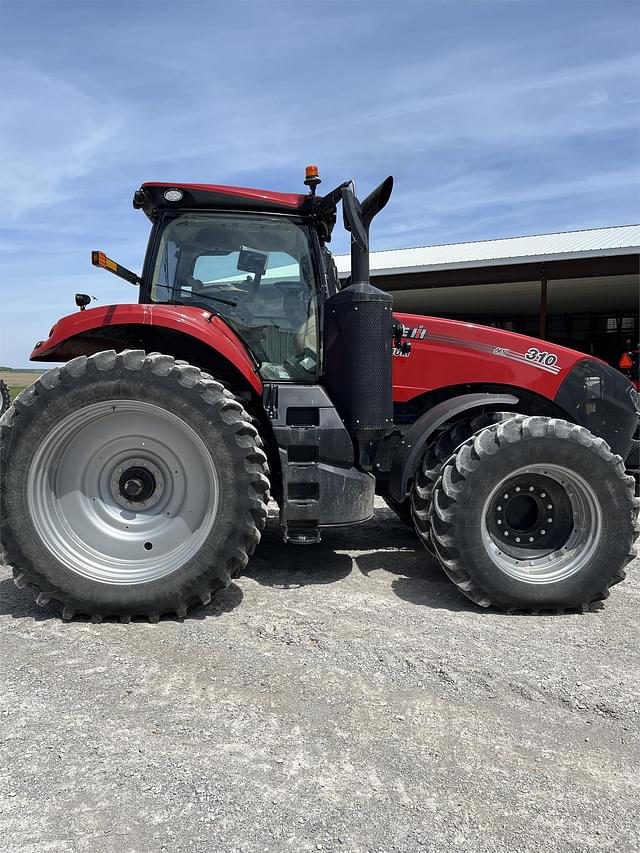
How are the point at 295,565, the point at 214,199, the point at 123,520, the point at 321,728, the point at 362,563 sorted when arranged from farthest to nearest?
A: the point at 362,563 < the point at 295,565 < the point at 214,199 < the point at 123,520 < the point at 321,728

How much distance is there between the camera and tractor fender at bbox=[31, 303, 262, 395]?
335 cm

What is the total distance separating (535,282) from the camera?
14.1 meters

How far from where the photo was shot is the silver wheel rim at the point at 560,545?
3482 mm

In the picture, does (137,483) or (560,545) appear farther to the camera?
(560,545)

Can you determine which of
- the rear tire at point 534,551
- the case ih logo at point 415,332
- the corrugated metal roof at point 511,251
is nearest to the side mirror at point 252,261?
the case ih logo at point 415,332

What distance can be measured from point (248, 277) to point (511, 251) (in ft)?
38.0

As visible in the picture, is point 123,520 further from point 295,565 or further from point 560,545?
point 560,545

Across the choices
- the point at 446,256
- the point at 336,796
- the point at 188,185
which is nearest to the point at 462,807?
the point at 336,796

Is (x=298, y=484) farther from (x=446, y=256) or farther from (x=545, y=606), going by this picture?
(x=446, y=256)

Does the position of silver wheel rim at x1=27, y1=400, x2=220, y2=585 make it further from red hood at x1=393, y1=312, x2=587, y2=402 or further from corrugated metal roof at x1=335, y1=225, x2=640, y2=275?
corrugated metal roof at x1=335, y1=225, x2=640, y2=275

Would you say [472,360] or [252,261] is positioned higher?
[252,261]

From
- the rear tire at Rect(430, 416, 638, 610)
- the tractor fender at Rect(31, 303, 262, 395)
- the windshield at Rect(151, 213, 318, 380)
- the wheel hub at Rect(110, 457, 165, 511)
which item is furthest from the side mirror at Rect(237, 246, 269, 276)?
the rear tire at Rect(430, 416, 638, 610)

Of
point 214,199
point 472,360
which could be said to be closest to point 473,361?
point 472,360

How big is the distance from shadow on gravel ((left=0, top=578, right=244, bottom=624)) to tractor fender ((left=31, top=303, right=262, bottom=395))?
1.19m
